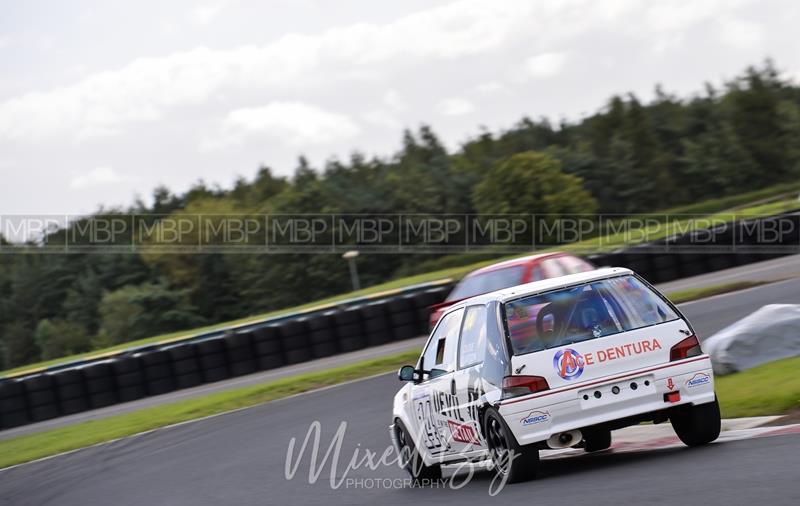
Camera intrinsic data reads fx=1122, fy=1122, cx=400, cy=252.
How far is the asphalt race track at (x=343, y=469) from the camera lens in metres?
6.11

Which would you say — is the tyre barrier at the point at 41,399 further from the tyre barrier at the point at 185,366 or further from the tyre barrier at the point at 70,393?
the tyre barrier at the point at 185,366

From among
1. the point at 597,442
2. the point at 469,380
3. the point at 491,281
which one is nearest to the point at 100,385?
the point at 491,281

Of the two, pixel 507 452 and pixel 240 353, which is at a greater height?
pixel 507 452

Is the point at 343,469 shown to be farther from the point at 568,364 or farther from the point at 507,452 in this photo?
the point at 568,364

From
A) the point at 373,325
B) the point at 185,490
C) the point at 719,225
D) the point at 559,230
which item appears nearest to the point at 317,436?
the point at 185,490

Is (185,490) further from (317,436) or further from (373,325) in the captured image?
(373,325)

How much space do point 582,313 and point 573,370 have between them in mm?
468

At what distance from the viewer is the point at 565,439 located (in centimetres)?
710

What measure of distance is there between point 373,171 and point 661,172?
40646mm

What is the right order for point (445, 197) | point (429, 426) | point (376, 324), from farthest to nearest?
1. point (445, 197)
2. point (376, 324)
3. point (429, 426)

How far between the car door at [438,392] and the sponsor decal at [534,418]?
1.03 m

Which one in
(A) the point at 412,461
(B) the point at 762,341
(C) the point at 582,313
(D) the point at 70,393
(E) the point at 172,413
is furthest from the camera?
(D) the point at 70,393

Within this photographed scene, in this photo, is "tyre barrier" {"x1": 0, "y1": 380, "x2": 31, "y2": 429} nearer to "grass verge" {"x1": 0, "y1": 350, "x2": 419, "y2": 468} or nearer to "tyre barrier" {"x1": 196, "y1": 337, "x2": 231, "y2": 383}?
"grass verge" {"x1": 0, "y1": 350, "x2": 419, "y2": 468}

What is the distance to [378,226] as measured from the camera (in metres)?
101
